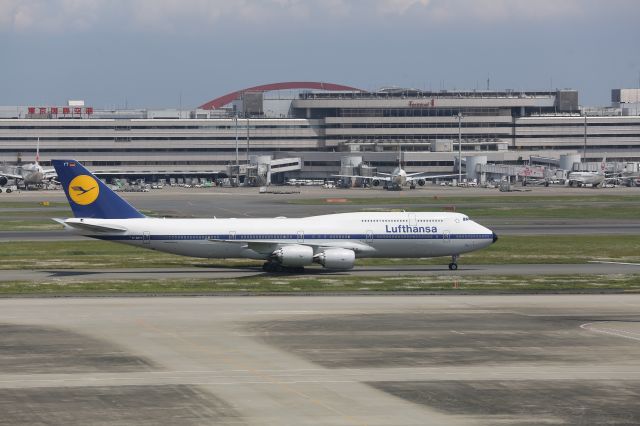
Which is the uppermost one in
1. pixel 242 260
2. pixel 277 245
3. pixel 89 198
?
pixel 89 198

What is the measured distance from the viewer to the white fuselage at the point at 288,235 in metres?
71.1

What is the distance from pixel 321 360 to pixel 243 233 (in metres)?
29.8

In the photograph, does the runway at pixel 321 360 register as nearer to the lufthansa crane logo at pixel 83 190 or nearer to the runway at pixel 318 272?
the runway at pixel 318 272

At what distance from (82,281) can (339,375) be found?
100 feet

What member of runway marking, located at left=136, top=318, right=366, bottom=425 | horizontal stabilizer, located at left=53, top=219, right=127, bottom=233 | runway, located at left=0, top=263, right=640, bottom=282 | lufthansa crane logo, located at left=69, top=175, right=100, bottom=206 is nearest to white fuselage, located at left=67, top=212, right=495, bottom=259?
horizontal stabilizer, located at left=53, top=219, right=127, bottom=233

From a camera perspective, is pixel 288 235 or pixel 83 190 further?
pixel 83 190

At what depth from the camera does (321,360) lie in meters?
42.2

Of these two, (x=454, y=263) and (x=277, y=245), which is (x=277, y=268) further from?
(x=454, y=263)

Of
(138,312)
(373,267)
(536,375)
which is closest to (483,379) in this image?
(536,375)

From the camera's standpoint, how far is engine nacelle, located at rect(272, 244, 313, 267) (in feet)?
228

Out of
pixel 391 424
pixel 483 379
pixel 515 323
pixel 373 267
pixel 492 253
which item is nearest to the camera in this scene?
pixel 391 424

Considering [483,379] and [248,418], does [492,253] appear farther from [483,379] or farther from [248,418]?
[248,418]

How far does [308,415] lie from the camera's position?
111 ft

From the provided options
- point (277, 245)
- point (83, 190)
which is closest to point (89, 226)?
point (83, 190)
